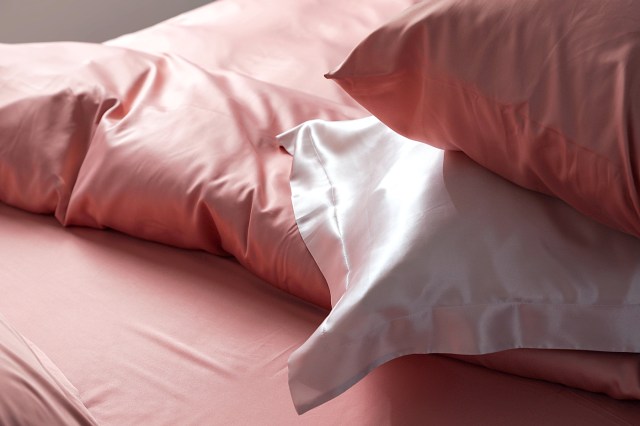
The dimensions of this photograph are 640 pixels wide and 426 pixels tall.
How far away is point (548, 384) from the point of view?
0.86m

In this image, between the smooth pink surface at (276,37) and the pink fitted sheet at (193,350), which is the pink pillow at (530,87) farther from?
the smooth pink surface at (276,37)

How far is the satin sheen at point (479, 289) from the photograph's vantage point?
80 centimetres

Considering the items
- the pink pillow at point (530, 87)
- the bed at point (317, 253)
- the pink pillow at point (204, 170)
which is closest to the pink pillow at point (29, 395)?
the bed at point (317, 253)

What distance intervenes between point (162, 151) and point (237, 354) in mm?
343

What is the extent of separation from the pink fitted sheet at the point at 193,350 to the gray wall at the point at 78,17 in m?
1.66

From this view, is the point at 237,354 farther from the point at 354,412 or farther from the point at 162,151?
the point at 162,151

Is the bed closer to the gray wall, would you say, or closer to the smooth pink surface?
the smooth pink surface

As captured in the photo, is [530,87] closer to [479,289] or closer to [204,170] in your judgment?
[479,289]

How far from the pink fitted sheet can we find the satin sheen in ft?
0.22

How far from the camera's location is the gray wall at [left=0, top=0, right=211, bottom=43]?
8.80 ft

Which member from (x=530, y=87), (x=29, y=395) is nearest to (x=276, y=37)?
(x=530, y=87)

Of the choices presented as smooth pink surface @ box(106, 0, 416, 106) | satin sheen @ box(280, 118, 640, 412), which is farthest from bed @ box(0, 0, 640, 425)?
smooth pink surface @ box(106, 0, 416, 106)

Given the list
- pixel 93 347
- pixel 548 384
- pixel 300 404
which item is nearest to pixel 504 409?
pixel 548 384

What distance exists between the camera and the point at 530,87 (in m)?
0.79
